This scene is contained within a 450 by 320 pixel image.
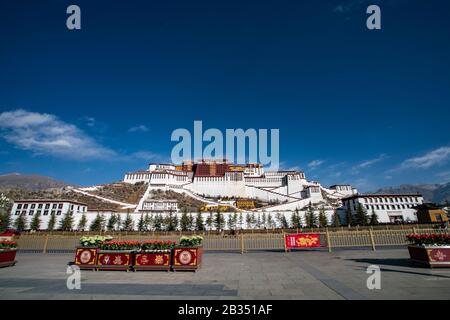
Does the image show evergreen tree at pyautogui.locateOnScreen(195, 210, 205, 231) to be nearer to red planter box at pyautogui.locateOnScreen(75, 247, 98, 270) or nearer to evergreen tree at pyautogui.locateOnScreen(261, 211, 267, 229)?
evergreen tree at pyautogui.locateOnScreen(261, 211, 267, 229)

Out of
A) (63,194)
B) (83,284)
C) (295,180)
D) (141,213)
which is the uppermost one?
(295,180)

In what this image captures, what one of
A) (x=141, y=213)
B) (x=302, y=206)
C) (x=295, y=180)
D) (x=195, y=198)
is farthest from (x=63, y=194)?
(x=295, y=180)

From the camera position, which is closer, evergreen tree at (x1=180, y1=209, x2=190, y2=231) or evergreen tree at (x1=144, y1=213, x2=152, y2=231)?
evergreen tree at (x1=180, y1=209, x2=190, y2=231)

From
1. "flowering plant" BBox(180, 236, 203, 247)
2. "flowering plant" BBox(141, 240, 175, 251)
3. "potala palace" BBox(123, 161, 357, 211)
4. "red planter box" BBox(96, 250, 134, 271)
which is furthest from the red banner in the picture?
"potala palace" BBox(123, 161, 357, 211)

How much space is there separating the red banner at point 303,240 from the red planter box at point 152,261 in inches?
448

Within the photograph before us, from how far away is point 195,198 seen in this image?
327 ft

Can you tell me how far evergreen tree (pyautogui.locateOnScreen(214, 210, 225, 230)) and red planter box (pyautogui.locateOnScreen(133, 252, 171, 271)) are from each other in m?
57.3

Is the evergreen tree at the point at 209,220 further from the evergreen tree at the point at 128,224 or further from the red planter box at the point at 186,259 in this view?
the red planter box at the point at 186,259

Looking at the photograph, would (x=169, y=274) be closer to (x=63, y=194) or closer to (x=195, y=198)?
(x=195, y=198)

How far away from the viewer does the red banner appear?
762 inches

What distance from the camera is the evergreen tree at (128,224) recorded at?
66.4m

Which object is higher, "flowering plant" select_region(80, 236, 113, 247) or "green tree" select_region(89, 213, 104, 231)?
"green tree" select_region(89, 213, 104, 231)
